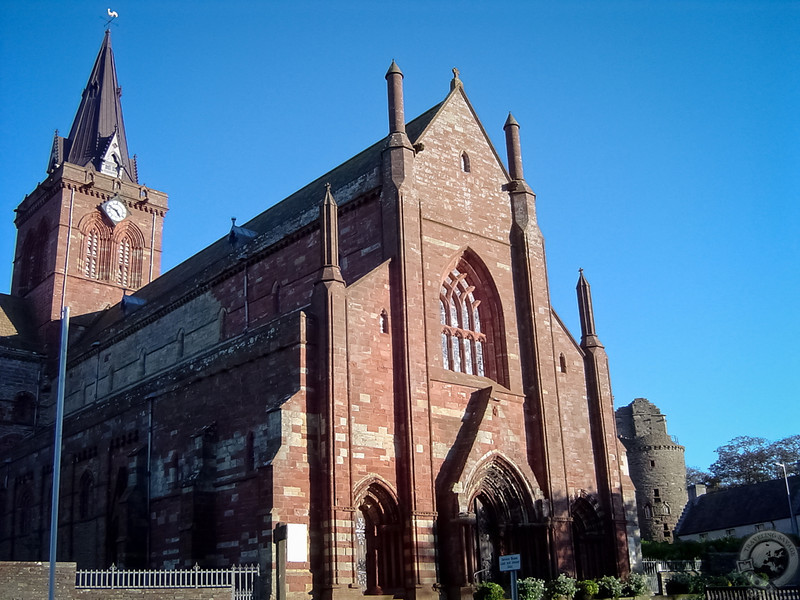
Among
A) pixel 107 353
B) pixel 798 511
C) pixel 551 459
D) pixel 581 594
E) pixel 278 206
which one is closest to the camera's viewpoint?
pixel 581 594

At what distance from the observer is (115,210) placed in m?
61.1

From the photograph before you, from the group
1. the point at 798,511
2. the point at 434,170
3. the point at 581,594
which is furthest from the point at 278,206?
the point at 798,511

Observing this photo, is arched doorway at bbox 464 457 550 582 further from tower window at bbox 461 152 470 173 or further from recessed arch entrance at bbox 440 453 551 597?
tower window at bbox 461 152 470 173

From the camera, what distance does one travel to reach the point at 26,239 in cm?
6284

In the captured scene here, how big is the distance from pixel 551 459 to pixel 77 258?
4012 centimetres

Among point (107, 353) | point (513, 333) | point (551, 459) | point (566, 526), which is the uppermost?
point (107, 353)

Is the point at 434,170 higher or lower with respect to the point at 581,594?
higher

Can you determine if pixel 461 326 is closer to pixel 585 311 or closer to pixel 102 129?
pixel 585 311

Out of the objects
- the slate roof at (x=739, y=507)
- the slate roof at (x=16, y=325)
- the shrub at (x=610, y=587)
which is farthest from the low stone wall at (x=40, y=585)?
the slate roof at (x=739, y=507)

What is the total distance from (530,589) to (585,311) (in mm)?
12390

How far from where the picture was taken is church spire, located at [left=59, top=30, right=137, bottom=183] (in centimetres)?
6319

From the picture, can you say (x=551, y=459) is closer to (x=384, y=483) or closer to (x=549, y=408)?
(x=549, y=408)

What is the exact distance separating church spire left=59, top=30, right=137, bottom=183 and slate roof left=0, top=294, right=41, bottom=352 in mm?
10391

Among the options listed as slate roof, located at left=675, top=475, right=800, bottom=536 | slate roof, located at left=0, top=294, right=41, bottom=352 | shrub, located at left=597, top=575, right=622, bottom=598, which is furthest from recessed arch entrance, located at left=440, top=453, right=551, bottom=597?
slate roof, located at left=675, top=475, right=800, bottom=536
